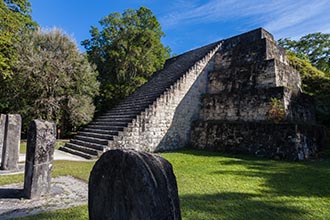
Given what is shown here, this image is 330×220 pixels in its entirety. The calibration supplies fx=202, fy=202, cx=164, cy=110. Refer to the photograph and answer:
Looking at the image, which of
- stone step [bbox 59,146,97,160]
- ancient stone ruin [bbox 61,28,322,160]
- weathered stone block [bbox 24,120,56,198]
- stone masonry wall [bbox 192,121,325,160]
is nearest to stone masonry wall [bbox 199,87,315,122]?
ancient stone ruin [bbox 61,28,322,160]

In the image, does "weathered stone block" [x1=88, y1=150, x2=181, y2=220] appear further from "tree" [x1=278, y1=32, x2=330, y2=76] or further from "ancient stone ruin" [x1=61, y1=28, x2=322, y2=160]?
"tree" [x1=278, y1=32, x2=330, y2=76]

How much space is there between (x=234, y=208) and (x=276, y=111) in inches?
242

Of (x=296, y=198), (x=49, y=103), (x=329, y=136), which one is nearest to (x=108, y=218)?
(x=296, y=198)

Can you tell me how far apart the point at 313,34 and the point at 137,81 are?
20.3m

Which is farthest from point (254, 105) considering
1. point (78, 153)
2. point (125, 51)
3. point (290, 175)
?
point (125, 51)

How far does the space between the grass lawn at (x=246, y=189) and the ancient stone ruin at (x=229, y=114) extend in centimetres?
154

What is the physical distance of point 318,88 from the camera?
444 inches

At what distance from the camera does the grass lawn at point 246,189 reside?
2.98 metres

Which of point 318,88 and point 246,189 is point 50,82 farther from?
point 318,88

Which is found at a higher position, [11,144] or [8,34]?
[8,34]

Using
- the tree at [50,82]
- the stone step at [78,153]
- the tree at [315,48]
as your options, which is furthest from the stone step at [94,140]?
the tree at [315,48]

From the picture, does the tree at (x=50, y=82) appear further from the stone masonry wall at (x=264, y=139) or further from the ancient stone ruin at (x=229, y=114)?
the stone masonry wall at (x=264, y=139)

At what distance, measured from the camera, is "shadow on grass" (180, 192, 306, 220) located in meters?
2.90

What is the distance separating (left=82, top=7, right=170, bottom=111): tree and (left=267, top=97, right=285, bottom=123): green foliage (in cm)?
1084
